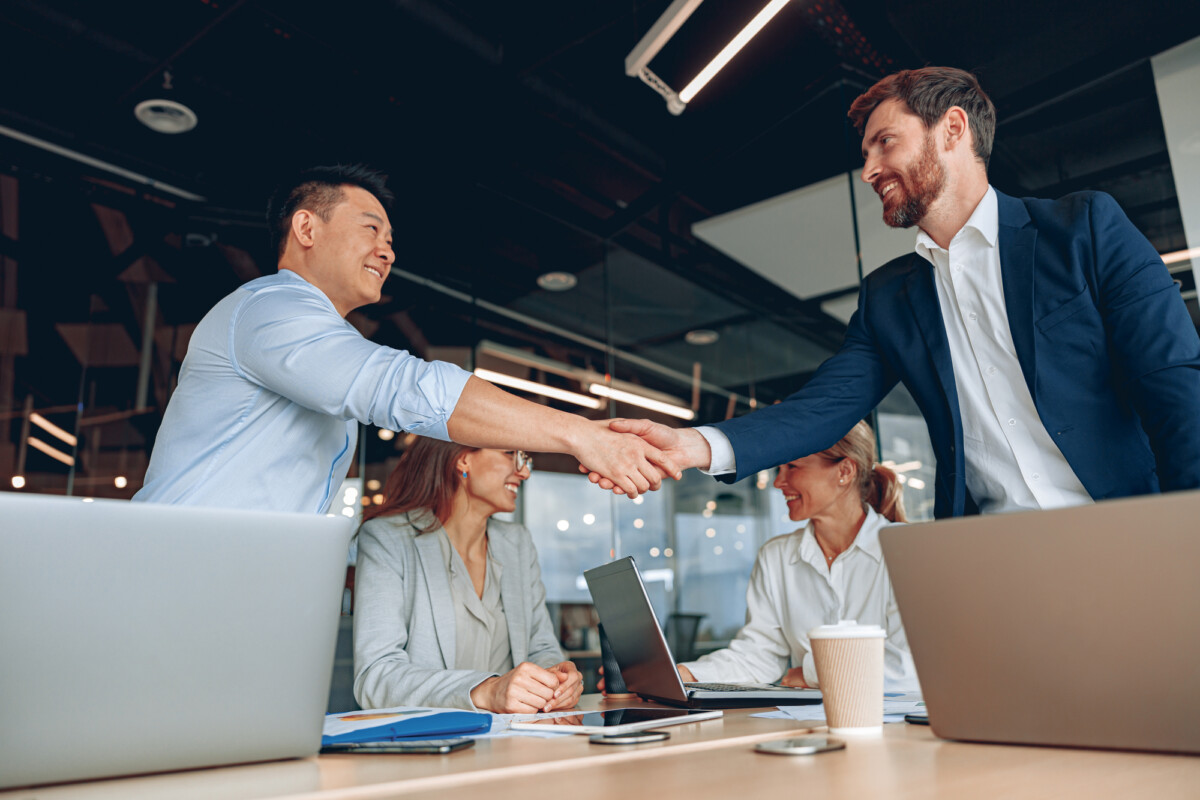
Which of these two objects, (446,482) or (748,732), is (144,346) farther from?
(748,732)

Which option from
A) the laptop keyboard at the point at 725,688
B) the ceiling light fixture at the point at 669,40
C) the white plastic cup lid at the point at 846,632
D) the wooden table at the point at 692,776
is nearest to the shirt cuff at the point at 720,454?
the laptop keyboard at the point at 725,688

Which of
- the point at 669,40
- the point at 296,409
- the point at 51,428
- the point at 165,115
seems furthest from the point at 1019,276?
the point at 51,428

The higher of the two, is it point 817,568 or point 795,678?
point 817,568

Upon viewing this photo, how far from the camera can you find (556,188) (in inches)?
192

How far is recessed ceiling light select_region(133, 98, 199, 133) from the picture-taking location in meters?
3.87

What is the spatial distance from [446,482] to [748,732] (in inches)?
61.1

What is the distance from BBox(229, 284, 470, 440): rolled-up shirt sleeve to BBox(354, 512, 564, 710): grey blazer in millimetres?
533

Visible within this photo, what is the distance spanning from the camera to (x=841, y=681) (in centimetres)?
99

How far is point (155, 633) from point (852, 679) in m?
0.76

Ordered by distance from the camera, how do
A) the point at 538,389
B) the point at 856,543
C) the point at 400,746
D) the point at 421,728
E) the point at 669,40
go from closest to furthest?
1. the point at 400,746
2. the point at 421,728
3. the point at 856,543
4. the point at 669,40
5. the point at 538,389

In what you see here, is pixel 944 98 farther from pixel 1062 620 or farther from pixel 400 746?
pixel 400 746

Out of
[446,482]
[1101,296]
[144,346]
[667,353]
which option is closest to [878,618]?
[1101,296]

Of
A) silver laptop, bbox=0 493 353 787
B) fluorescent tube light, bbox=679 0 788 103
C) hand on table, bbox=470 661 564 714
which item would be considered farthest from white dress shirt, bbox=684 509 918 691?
fluorescent tube light, bbox=679 0 788 103

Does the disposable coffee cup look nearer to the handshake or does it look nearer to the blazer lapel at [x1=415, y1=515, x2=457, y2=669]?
the handshake
